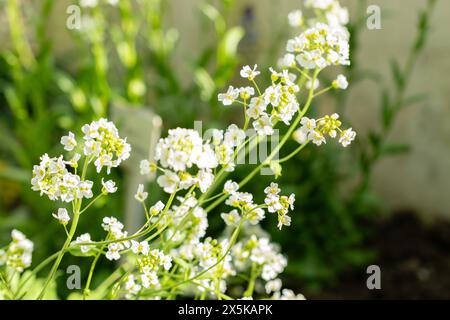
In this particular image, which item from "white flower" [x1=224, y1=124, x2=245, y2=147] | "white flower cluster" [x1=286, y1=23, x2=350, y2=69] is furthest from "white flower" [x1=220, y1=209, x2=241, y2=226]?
"white flower cluster" [x1=286, y1=23, x2=350, y2=69]

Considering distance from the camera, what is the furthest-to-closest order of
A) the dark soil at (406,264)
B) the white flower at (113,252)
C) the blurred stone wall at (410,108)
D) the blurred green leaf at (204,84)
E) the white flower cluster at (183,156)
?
the blurred stone wall at (410,108) → the blurred green leaf at (204,84) → the dark soil at (406,264) → the white flower at (113,252) → the white flower cluster at (183,156)

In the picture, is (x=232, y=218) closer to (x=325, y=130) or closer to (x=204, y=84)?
(x=325, y=130)

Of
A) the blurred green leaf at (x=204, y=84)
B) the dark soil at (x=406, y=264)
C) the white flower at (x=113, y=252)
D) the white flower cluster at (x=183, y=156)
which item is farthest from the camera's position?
the blurred green leaf at (x=204, y=84)

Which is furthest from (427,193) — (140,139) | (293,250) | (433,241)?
(140,139)

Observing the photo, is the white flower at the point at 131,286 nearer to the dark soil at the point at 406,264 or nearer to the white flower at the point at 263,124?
the white flower at the point at 263,124

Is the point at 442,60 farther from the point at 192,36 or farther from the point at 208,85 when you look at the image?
the point at 192,36

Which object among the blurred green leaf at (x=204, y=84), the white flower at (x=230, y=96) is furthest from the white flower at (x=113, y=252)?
A: the blurred green leaf at (x=204, y=84)
